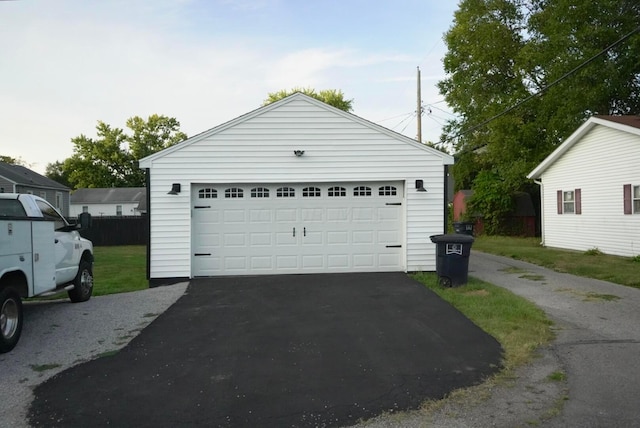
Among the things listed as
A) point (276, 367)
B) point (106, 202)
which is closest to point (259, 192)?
point (276, 367)

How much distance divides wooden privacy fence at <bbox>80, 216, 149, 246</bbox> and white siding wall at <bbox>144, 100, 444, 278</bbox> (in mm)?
17387

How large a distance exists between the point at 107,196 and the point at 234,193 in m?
48.1

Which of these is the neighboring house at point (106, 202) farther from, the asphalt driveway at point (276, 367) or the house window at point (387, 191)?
the asphalt driveway at point (276, 367)

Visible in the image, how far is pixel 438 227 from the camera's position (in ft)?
43.9

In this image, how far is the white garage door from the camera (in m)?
13.3

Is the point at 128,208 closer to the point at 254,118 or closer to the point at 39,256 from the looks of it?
the point at 254,118

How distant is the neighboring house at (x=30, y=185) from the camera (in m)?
33.6

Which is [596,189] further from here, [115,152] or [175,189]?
[115,152]

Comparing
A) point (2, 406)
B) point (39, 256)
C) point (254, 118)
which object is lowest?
point (2, 406)

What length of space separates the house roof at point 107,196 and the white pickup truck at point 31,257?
47512 mm

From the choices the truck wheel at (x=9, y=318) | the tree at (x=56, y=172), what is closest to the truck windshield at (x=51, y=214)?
the truck wheel at (x=9, y=318)

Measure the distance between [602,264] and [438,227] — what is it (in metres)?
5.44

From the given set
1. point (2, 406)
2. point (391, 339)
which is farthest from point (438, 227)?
point (2, 406)

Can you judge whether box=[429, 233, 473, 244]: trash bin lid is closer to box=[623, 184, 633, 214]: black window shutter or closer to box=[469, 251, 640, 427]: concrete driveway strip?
box=[469, 251, 640, 427]: concrete driveway strip
